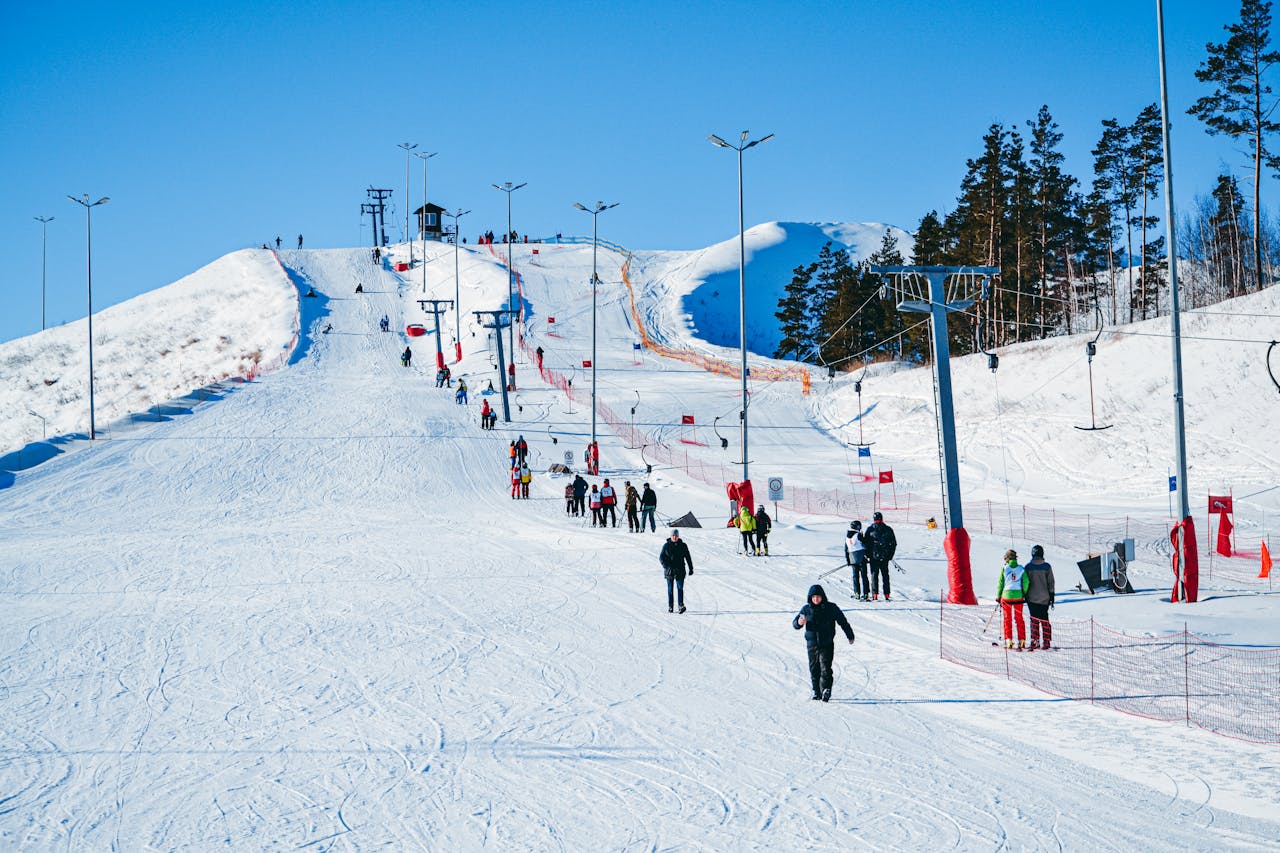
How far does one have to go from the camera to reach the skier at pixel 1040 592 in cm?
1390

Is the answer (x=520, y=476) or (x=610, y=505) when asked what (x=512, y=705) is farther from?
(x=520, y=476)

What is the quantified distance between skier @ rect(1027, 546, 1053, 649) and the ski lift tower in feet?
11.3

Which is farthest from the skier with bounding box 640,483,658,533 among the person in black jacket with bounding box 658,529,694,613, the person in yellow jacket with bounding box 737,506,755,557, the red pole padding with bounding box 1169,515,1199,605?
the red pole padding with bounding box 1169,515,1199,605

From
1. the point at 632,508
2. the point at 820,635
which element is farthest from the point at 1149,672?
the point at 632,508

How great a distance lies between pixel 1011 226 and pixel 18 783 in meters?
58.1

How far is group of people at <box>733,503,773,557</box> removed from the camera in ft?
72.6

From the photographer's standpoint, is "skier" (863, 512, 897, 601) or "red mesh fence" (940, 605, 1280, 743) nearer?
"red mesh fence" (940, 605, 1280, 743)

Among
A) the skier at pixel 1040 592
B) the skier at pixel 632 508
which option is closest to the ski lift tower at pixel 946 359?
the skier at pixel 1040 592

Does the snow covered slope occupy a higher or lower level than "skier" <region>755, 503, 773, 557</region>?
higher

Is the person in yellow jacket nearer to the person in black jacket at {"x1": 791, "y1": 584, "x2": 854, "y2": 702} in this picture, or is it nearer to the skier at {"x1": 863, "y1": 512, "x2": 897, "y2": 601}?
the skier at {"x1": 863, "y1": 512, "x2": 897, "y2": 601}

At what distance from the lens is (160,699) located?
12391 mm

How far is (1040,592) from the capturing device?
14.0 m

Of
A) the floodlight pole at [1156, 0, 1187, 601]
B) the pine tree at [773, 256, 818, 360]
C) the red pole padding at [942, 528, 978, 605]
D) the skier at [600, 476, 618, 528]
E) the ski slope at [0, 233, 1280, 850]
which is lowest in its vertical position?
the ski slope at [0, 233, 1280, 850]

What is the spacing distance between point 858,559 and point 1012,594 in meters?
3.97
